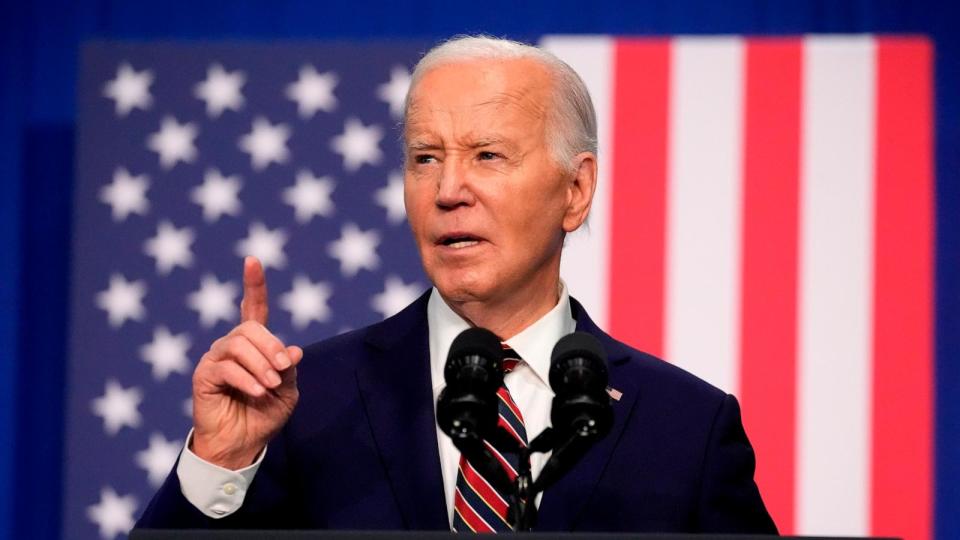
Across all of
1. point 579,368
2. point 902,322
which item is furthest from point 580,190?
point 902,322

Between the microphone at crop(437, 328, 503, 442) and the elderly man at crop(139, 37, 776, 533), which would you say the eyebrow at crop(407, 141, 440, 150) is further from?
the microphone at crop(437, 328, 503, 442)

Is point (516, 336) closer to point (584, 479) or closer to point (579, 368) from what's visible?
point (584, 479)

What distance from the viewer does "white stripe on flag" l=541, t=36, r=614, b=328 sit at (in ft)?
11.0

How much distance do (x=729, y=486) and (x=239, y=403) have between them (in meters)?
0.74

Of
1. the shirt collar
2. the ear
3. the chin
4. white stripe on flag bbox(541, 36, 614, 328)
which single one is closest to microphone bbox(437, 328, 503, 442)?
the chin

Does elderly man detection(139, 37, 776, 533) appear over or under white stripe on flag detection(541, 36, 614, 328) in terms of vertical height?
under

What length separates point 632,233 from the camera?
3375mm

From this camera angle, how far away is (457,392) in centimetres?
133

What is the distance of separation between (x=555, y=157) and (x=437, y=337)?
33 cm

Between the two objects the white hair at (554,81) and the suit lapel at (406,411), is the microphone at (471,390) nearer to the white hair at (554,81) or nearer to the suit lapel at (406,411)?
the suit lapel at (406,411)

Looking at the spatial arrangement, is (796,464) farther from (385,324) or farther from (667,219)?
(385,324)

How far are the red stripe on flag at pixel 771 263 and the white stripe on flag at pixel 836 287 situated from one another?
28mm

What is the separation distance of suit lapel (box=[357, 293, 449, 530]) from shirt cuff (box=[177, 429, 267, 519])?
249 mm

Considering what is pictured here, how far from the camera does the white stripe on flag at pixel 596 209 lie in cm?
336
